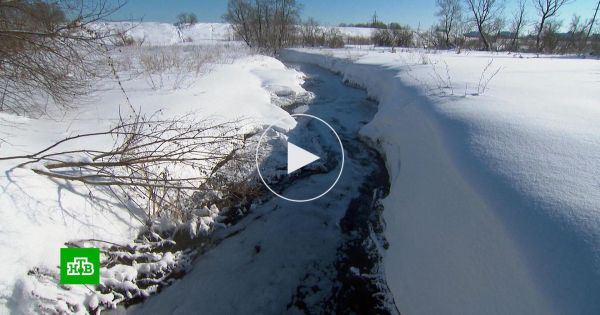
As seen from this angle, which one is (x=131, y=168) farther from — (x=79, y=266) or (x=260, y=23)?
(x=260, y=23)

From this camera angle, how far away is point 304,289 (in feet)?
11.1

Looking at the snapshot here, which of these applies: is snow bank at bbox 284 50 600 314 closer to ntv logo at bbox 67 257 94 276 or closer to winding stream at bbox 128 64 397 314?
winding stream at bbox 128 64 397 314

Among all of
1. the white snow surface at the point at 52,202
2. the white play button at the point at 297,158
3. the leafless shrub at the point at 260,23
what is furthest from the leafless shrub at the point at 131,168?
the leafless shrub at the point at 260,23

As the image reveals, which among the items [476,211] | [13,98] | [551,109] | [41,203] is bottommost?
[41,203]

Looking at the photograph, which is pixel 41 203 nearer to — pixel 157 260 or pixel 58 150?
pixel 58 150

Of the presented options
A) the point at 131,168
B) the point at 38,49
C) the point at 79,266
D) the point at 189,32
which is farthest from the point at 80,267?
the point at 189,32

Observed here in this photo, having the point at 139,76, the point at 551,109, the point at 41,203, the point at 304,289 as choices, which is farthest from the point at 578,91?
the point at 139,76

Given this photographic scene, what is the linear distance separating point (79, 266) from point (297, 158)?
3.85 metres

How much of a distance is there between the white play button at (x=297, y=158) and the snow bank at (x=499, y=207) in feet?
5.55

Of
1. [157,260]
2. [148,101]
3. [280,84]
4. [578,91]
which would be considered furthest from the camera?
[280,84]

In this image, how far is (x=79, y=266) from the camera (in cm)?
326

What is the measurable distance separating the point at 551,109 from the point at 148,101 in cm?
674

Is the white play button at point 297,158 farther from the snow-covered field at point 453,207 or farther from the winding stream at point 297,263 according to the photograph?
the snow-covered field at point 453,207

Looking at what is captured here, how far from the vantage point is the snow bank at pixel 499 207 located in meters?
1.85
